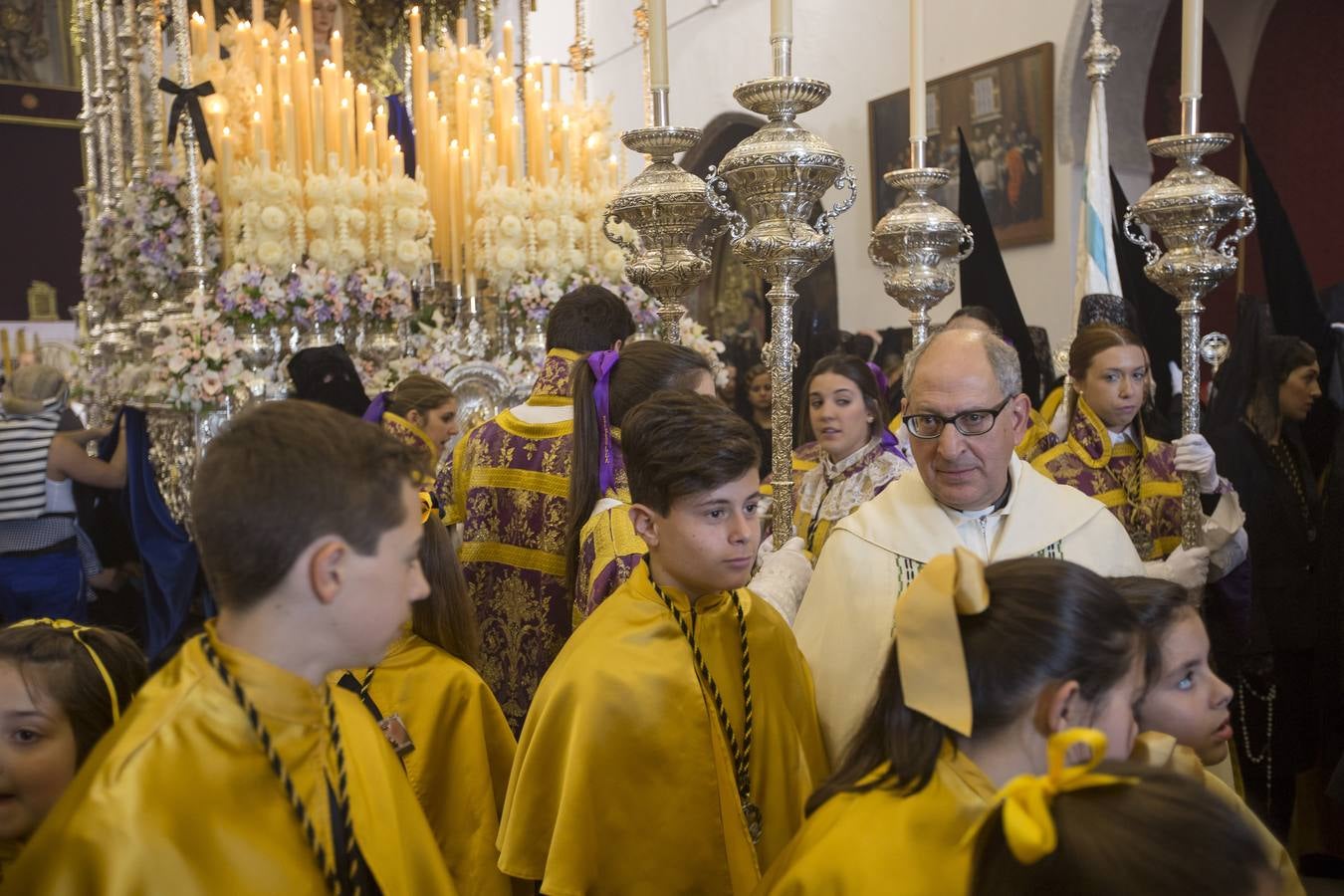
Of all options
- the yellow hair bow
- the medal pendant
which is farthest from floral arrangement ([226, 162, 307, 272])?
the yellow hair bow

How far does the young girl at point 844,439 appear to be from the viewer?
3.87 metres

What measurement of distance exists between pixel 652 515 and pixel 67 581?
394cm

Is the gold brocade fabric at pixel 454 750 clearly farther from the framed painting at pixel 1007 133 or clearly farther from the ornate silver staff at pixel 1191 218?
the framed painting at pixel 1007 133

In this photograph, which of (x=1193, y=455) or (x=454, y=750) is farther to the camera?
(x=1193, y=455)

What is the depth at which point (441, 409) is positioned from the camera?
4.41m

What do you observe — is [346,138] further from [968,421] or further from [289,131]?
[968,421]

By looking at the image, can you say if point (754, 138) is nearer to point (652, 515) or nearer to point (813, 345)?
point (652, 515)

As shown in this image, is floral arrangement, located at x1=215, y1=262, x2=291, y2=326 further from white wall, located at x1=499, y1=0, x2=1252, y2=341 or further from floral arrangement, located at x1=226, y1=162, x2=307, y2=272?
white wall, located at x1=499, y1=0, x2=1252, y2=341

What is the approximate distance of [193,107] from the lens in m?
5.41

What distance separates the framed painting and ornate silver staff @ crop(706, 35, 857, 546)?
5.46 meters

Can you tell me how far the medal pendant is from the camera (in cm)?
195

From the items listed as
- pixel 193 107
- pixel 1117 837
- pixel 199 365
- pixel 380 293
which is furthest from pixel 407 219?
pixel 1117 837

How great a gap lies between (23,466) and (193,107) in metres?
1.80

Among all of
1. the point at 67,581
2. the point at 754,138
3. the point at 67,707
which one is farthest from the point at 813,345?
the point at 67,707
